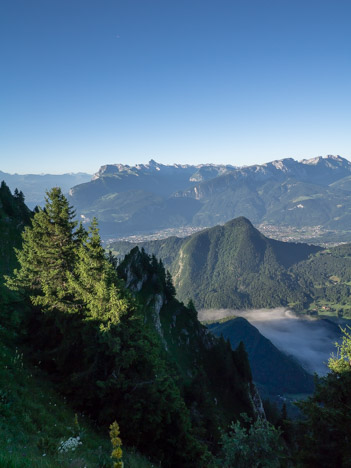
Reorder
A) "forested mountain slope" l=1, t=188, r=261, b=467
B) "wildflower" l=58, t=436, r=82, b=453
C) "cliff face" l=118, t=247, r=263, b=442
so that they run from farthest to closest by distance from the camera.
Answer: "cliff face" l=118, t=247, r=263, b=442
"forested mountain slope" l=1, t=188, r=261, b=467
"wildflower" l=58, t=436, r=82, b=453

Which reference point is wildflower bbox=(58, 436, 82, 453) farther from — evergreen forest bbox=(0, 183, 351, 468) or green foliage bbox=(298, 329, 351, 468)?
green foliage bbox=(298, 329, 351, 468)

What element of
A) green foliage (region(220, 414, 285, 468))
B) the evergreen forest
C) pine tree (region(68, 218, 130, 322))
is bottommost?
green foliage (region(220, 414, 285, 468))

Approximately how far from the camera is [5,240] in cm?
5138

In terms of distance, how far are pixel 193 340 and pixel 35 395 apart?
70036mm

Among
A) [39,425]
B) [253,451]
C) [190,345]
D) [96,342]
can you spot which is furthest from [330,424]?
[190,345]

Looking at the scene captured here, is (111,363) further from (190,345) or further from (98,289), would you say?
(190,345)

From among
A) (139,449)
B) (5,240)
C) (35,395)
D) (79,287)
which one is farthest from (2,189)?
(139,449)

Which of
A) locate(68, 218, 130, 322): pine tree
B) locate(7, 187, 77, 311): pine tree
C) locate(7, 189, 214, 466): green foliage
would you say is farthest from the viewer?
locate(7, 187, 77, 311): pine tree

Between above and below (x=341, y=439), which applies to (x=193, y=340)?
below

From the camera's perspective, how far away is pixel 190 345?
77.7 m

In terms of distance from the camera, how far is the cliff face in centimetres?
6575

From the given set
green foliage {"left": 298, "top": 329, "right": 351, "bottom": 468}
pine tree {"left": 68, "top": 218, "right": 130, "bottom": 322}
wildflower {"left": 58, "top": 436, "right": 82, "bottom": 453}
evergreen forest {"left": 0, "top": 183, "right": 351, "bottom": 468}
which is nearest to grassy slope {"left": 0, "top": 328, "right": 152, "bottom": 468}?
evergreen forest {"left": 0, "top": 183, "right": 351, "bottom": 468}

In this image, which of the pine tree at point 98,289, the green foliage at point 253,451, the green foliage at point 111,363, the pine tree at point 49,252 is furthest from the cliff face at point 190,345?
the green foliage at point 253,451

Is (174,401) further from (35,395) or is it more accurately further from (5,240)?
(5,240)
